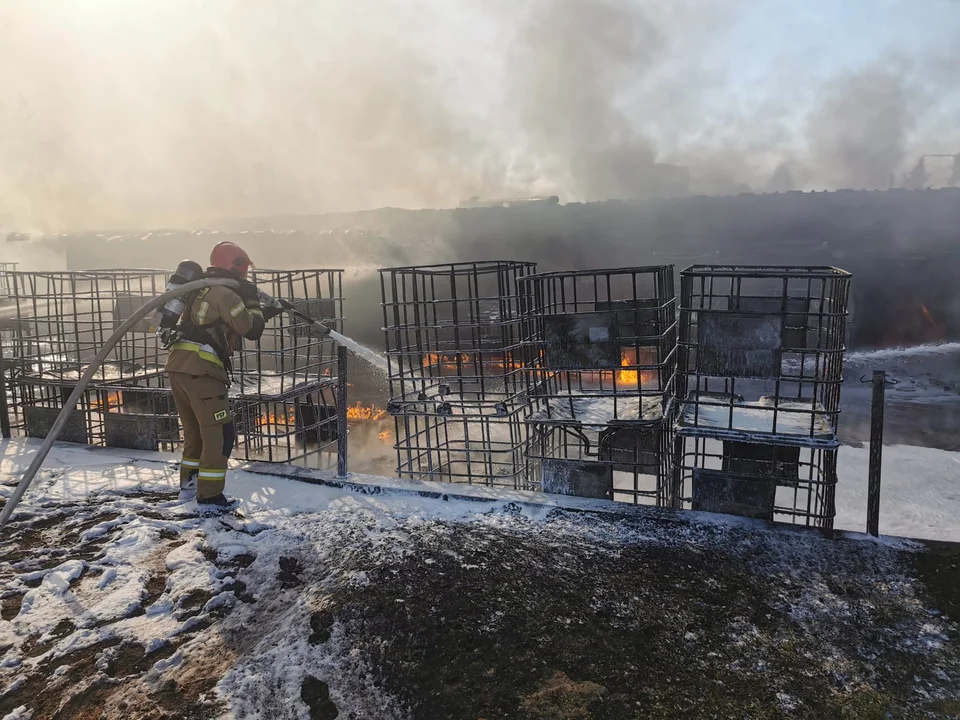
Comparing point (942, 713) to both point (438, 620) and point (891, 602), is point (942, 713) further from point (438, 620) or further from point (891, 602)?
point (438, 620)

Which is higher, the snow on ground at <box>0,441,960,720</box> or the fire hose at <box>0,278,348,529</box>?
the fire hose at <box>0,278,348,529</box>

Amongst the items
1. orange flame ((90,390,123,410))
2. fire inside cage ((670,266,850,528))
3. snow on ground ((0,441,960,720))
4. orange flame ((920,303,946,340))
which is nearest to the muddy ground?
snow on ground ((0,441,960,720))

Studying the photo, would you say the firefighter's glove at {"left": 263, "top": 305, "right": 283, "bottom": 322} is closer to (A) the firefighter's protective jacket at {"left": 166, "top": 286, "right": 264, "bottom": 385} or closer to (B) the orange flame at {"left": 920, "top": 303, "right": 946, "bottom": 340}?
(A) the firefighter's protective jacket at {"left": 166, "top": 286, "right": 264, "bottom": 385}

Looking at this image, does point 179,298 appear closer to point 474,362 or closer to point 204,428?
point 204,428

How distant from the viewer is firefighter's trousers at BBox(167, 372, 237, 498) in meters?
4.24

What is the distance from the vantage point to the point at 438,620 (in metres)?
2.76

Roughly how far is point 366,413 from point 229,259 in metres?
10.7

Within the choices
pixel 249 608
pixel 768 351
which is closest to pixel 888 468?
pixel 768 351

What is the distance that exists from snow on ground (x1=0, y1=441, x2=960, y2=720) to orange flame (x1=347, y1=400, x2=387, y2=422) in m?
10.2

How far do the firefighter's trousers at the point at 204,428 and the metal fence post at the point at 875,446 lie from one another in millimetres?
4242

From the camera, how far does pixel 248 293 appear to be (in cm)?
442

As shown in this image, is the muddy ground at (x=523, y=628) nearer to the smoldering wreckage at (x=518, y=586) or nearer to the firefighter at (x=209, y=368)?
the smoldering wreckage at (x=518, y=586)

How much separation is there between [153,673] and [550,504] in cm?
244

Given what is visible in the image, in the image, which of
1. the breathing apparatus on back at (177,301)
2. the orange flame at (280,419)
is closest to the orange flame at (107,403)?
the orange flame at (280,419)
